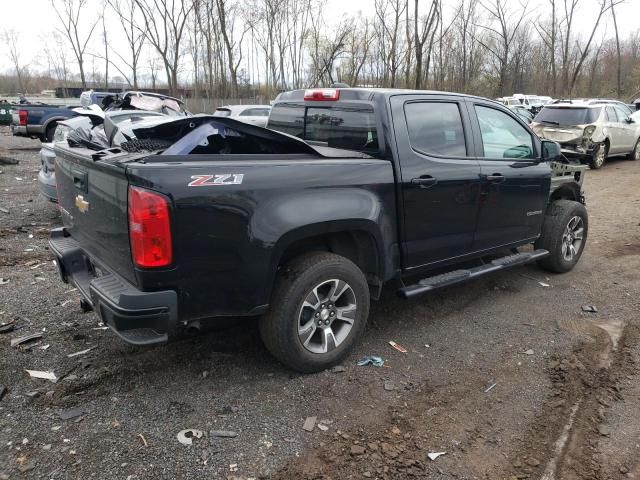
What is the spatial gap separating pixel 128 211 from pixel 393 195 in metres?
1.86

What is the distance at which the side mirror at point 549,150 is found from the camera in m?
5.16

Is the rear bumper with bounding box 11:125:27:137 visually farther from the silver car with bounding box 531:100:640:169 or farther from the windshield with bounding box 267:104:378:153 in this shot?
the silver car with bounding box 531:100:640:169

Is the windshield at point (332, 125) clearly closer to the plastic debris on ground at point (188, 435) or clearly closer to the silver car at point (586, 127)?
the plastic debris on ground at point (188, 435)

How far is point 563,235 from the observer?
5633 millimetres

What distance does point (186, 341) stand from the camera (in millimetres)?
4020

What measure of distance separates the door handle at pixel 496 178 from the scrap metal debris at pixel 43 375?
3702 millimetres

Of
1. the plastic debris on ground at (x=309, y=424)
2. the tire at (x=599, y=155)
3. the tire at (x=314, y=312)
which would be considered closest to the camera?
the plastic debris on ground at (x=309, y=424)

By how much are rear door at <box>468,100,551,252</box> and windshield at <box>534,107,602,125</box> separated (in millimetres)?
9953

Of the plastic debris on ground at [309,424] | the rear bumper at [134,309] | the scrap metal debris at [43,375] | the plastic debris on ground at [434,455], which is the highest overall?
the rear bumper at [134,309]

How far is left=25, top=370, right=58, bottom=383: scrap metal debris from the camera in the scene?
348 cm

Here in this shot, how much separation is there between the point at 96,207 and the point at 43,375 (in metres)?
1.25

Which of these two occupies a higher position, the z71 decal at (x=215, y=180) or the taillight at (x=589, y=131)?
the taillight at (x=589, y=131)

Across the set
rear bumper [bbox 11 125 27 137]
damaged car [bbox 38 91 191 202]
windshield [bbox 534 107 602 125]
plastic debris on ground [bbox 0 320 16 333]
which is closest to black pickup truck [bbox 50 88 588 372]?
damaged car [bbox 38 91 191 202]

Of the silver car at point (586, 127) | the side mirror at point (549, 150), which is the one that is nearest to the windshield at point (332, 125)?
the side mirror at point (549, 150)
